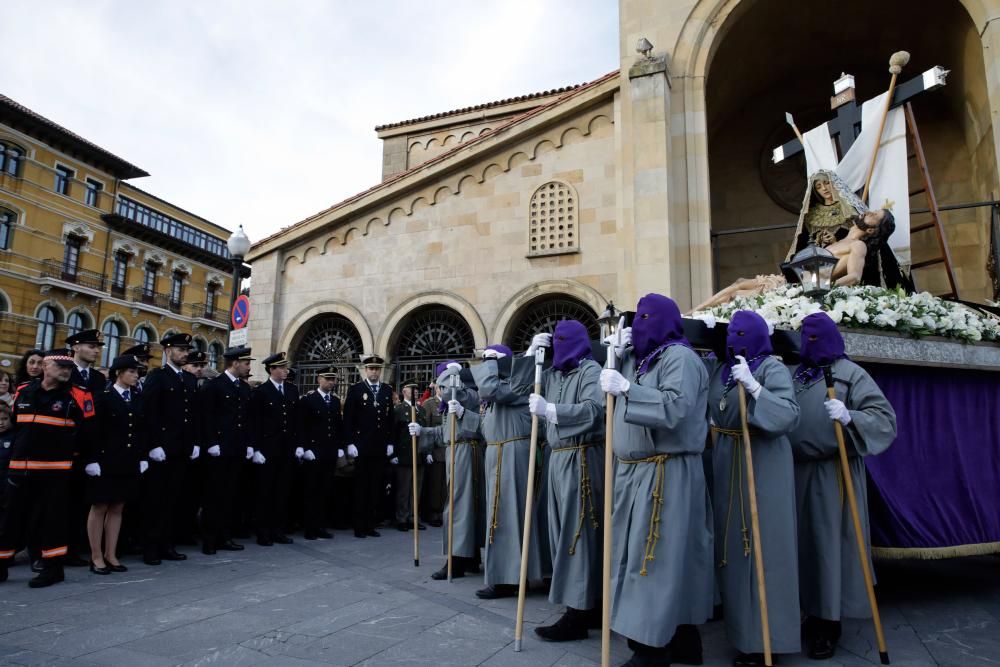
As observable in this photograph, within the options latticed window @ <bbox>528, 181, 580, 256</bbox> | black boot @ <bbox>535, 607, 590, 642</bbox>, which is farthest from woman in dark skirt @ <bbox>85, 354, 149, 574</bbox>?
latticed window @ <bbox>528, 181, 580, 256</bbox>

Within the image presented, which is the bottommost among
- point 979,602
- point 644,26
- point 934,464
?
point 979,602

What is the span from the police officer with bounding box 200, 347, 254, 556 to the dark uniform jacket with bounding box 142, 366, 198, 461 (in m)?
0.25

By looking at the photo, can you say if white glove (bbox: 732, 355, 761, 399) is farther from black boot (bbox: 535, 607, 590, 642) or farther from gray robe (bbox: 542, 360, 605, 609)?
black boot (bbox: 535, 607, 590, 642)

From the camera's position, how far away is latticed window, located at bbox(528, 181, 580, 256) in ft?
39.4

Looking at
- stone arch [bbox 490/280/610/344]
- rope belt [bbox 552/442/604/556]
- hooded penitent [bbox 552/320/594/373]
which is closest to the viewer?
rope belt [bbox 552/442/604/556]

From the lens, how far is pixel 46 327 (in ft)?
105

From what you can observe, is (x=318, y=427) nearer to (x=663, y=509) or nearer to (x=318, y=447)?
(x=318, y=447)

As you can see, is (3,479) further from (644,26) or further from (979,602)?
(644,26)

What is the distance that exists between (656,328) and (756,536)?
4.55ft

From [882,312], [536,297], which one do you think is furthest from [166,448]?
[882,312]

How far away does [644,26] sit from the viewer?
1132cm

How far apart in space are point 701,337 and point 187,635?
408 centimetres

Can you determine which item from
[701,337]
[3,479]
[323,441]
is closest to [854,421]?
[701,337]

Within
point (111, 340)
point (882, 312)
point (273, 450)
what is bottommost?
point (273, 450)
